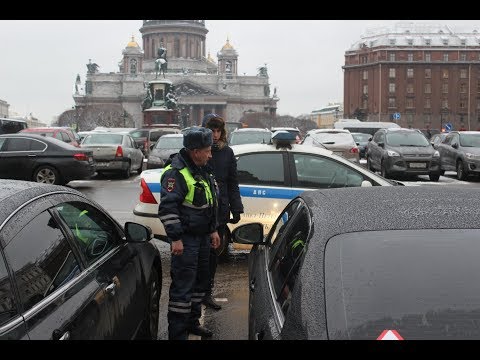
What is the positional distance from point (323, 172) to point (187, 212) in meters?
3.74

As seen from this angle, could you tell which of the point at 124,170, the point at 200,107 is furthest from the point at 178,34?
the point at 124,170

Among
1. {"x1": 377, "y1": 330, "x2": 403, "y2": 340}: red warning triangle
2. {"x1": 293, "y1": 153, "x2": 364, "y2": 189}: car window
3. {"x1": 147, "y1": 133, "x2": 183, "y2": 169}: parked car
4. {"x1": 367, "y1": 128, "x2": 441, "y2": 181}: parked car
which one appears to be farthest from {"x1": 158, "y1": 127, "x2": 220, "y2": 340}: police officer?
{"x1": 367, "y1": 128, "x2": 441, "y2": 181}: parked car

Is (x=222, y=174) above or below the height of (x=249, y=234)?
above

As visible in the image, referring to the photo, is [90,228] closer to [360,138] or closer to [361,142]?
[361,142]

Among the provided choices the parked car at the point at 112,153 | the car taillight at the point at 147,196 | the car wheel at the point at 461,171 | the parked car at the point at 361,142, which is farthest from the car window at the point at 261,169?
the parked car at the point at 361,142

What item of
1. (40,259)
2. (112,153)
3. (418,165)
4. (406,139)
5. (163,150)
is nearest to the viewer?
(40,259)

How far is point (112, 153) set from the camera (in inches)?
789

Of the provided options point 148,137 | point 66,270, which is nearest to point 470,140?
point 148,137

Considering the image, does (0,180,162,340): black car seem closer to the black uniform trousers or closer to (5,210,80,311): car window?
(5,210,80,311): car window

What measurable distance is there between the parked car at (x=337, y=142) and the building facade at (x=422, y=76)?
82730 mm

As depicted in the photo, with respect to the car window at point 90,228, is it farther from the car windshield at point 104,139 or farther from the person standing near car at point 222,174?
the car windshield at point 104,139

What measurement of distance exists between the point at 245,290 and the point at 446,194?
3580 mm

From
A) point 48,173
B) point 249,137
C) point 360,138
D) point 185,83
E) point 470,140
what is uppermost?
point 185,83
